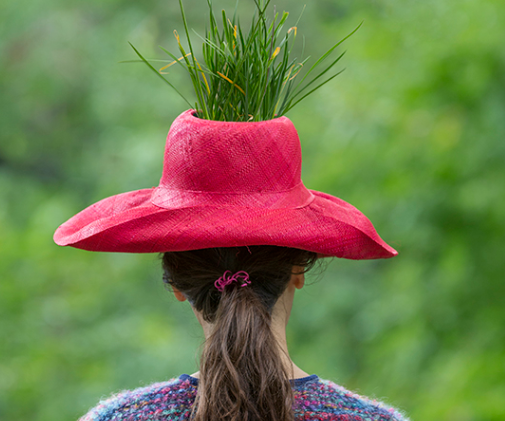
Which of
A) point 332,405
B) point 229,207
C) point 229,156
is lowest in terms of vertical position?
point 332,405

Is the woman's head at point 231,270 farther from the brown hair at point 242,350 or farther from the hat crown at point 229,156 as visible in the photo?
the hat crown at point 229,156

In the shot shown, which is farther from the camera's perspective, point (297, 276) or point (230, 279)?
point (297, 276)

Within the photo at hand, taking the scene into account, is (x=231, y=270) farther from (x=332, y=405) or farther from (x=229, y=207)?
(x=332, y=405)

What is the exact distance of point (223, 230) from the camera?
1271mm

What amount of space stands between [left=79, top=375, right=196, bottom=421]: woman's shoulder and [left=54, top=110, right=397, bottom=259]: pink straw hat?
15.0 inches

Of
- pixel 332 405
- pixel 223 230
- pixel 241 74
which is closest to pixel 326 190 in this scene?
Answer: pixel 241 74

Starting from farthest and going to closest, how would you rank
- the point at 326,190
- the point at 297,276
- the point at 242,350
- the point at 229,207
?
the point at 326,190 < the point at 297,276 < the point at 229,207 < the point at 242,350

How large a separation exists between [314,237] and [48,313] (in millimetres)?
3957

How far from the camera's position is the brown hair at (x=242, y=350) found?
1211mm

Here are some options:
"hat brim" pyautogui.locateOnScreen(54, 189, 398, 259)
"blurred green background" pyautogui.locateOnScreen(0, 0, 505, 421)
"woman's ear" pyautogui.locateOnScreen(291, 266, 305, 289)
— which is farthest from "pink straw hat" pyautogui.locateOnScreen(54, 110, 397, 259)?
"blurred green background" pyautogui.locateOnScreen(0, 0, 505, 421)

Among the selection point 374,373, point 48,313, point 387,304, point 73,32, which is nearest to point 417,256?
point 387,304

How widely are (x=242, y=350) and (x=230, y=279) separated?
0.17 m

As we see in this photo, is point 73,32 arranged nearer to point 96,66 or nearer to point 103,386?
point 96,66

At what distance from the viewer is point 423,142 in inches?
126
